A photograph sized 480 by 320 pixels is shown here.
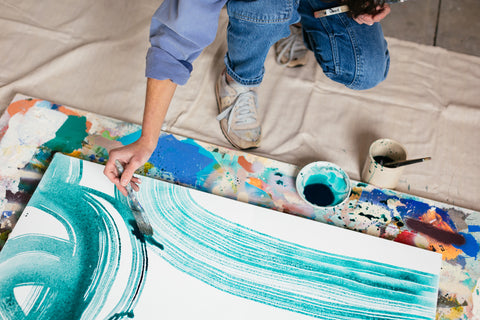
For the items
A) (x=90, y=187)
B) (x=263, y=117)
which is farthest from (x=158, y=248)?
(x=263, y=117)

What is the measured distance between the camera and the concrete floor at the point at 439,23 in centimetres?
169

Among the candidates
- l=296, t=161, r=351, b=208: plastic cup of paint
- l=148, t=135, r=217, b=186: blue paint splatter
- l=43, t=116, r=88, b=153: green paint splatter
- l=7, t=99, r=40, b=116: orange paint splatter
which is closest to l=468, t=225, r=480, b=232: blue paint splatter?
l=296, t=161, r=351, b=208: plastic cup of paint

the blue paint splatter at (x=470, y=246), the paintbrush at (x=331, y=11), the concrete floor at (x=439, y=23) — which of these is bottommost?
the blue paint splatter at (x=470, y=246)

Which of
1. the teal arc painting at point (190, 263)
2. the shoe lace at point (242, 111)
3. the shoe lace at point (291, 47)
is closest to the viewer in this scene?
the teal arc painting at point (190, 263)

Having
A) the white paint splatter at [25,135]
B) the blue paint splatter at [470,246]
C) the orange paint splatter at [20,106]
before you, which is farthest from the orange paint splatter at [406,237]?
the orange paint splatter at [20,106]

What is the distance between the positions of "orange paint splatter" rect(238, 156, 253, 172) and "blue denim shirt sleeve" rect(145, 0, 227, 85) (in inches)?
16.0

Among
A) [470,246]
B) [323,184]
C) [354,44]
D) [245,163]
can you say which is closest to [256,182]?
[245,163]

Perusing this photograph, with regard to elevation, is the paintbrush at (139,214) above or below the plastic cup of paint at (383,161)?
below

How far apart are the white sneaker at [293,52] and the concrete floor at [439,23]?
0.45 metres

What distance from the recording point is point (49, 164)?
1.20 meters

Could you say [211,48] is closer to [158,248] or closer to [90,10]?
[90,10]

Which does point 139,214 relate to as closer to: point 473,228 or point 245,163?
point 245,163

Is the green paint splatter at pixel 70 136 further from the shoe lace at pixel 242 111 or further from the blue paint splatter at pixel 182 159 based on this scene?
the shoe lace at pixel 242 111

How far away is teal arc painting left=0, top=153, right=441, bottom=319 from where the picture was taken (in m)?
1.00
